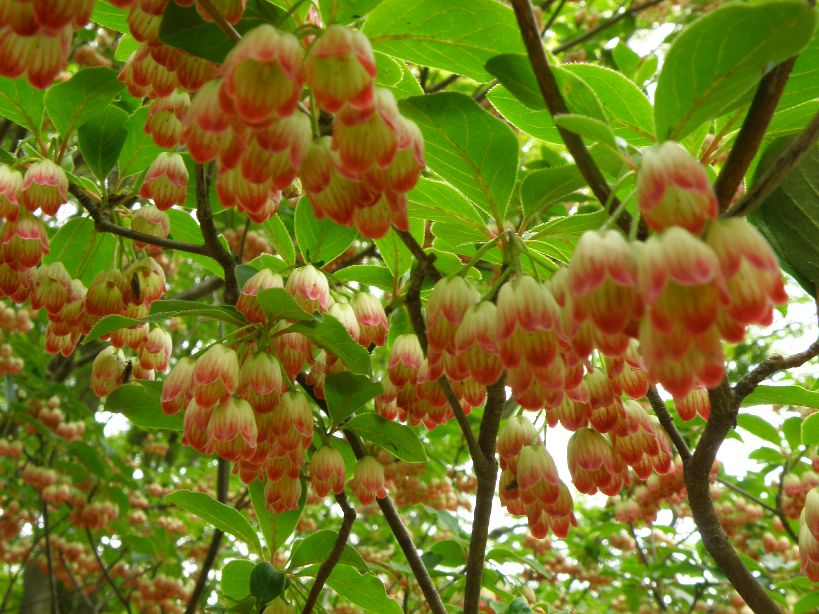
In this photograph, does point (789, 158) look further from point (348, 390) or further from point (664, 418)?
point (348, 390)

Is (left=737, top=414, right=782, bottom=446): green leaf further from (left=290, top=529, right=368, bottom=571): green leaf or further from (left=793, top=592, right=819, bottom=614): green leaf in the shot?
(left=290, top=529, right=368, bottom=571): green leaf

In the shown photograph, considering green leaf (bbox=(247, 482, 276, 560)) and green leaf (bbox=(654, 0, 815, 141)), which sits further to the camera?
green leaf (bbox=(247, 482, 276, 560))

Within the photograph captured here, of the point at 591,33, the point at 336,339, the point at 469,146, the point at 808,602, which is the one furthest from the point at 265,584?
the point at 591,33

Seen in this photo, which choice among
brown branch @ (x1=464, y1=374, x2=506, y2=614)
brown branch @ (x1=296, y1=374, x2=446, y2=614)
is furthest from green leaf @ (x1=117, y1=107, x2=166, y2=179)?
brown branch @ (x1=464, y1=374, x2=506, y2=614)

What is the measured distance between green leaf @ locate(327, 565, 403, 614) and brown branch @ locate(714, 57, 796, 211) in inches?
66.2

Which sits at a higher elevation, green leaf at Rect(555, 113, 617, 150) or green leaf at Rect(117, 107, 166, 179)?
green leaf at Rect(117, 107, 166, 179)

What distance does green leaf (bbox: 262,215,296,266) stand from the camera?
7.69 feet

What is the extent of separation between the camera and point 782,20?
41.4 inches

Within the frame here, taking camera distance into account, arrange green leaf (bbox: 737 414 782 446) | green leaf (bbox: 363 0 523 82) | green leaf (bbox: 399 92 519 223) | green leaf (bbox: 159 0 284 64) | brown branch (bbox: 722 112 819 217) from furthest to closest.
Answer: green leaf (bbox: 737 414 782 446), green leaf (bbox: 399 92 519 223), green leaf (bbox: 363 0 523 82), green leaf (bbox: 159 0 284 64), brown branch (bbox: 722 112 819 217)

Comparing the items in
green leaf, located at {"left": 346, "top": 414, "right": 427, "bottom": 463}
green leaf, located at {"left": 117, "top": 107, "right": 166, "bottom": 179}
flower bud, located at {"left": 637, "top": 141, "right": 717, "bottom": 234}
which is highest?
green leaf, located at {"left": 117, "top": 107, "right": 166, "bottom": 179}

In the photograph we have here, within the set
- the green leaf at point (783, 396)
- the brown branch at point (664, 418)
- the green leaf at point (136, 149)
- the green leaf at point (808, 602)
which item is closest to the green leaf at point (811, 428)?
the green leaf at point (783, 396)

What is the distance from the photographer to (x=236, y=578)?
263 cm

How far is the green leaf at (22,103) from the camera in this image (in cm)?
234

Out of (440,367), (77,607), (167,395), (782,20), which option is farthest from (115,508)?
(782,20)
